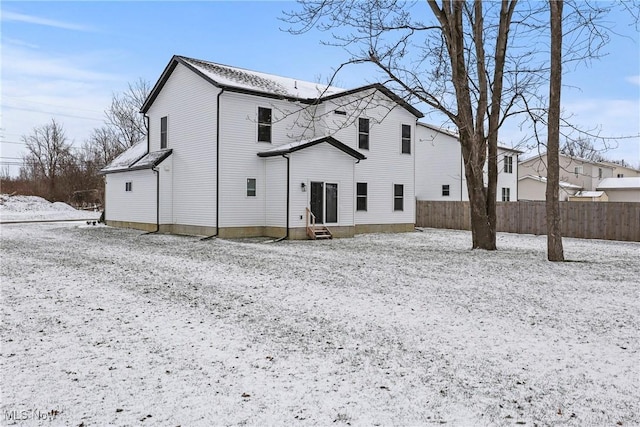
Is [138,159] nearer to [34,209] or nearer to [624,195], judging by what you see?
[34,209]

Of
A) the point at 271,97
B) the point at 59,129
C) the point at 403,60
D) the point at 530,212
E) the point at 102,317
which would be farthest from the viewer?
the point at 59,129

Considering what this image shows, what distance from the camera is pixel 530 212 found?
67.2ft

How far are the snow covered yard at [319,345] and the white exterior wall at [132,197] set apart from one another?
1020cm

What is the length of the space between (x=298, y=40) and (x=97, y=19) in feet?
20.8

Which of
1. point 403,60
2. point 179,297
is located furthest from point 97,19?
point 179,297

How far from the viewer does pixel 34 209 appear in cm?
3581

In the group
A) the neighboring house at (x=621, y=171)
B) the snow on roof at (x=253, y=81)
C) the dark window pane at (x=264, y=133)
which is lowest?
the dark window pane at (x=264, y=133)

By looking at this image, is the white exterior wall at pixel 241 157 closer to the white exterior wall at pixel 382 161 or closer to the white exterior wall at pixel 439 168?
the white exterior wall at pixel 382 161

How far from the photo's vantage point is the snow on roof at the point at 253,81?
56.2 ft

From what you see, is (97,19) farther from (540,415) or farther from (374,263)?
(540,415)

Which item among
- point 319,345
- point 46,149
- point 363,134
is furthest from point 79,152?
point 319,345

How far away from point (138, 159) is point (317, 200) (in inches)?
→ 351

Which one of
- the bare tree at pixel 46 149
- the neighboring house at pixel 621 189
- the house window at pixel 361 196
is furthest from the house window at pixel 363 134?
the bare tree at pixel 46 149

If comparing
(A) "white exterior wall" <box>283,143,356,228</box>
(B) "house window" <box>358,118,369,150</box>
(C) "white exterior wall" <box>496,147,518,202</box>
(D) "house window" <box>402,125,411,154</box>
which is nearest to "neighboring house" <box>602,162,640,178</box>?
(C) "white exterior wall" <box>496,147,518,202</box>
